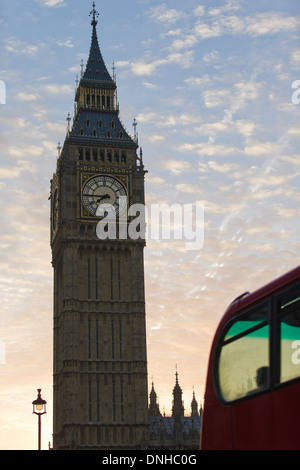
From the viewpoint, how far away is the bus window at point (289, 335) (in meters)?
17.4

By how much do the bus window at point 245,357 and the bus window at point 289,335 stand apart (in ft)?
1.63

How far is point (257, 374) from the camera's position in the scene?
60.1 feet

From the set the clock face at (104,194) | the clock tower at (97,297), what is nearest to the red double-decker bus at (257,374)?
the clock tower at (97,297)

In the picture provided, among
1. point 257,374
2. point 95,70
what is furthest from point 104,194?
point 257,374

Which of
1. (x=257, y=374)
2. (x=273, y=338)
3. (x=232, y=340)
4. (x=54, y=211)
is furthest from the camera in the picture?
(x=54, y=211)

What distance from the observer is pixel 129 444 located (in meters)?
85.0

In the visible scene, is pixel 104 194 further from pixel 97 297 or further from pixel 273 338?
pixel 273 338

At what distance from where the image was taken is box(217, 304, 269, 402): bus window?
18.3 meters

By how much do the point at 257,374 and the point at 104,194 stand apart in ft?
243

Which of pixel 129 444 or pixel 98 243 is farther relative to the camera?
pixel 98 243

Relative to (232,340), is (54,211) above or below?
above
